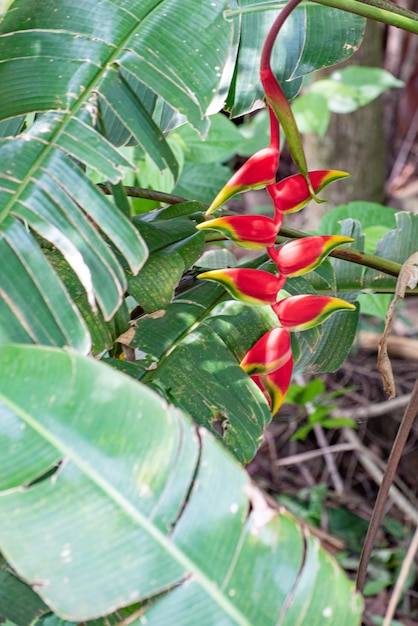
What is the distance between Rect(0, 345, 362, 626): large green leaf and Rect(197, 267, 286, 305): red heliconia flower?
0.22 metres

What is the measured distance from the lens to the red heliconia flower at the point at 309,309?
641 mm

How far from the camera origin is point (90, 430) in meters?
0.43

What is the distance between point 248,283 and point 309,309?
63mm

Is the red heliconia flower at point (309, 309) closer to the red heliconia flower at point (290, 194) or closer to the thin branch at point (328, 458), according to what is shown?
the red heliconia flower at point (290, 194)

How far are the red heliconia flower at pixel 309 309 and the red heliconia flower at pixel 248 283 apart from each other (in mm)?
22

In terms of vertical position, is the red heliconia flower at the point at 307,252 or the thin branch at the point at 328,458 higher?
the red heliconia flower at the point at 307,252

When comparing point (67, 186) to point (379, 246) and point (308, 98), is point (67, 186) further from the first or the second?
point (308, 98)

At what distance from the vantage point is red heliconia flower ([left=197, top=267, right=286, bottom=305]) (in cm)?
64

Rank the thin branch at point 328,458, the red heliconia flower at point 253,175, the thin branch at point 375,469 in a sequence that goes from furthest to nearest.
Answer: the thin branch at point 328,458
the thin branch at point 375,469
the red heliconia flower at point 253,175

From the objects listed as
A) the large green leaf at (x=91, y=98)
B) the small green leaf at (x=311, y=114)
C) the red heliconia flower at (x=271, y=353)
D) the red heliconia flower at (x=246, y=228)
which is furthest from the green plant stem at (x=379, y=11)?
the small green leaf at (x=311, y=114)

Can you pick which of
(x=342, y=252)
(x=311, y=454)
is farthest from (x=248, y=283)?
(x=311, y=454)

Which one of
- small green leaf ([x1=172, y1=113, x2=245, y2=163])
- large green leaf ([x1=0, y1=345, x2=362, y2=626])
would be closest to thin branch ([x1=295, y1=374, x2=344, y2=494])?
small green leaf ([x1=172, y1=113, x2=245, y2=163])

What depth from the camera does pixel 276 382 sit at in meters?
0.68

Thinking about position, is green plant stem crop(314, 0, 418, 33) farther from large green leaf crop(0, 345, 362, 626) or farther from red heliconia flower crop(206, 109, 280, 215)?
large green leaf crop(0, 345, 362, 626)
